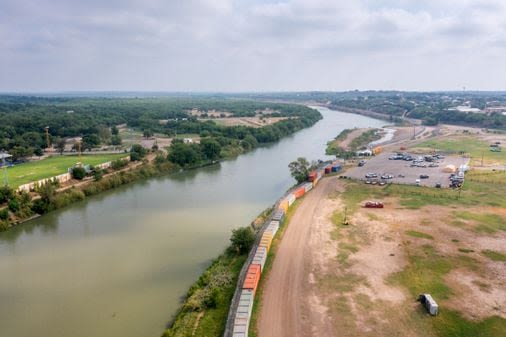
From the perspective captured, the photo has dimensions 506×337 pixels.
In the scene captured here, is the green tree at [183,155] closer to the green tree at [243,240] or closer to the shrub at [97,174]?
the shrub at [97,174]

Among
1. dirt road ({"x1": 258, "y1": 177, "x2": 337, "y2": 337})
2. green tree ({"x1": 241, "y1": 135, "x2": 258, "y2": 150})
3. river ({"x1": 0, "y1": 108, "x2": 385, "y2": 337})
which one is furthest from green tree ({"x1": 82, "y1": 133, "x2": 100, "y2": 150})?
dirt road ({"x1": 258, "y1": 177, "x2": 337, "y2": 337})

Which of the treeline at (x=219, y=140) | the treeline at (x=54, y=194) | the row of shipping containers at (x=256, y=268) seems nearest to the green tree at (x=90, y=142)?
the treeline at (x=219, y=140)

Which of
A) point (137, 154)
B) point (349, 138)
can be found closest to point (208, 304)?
point (137, 154)

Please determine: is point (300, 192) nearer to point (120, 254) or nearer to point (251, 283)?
point (120, 254)

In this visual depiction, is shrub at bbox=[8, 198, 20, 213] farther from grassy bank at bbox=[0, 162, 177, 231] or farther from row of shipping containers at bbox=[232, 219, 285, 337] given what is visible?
A: row of shipping containers at bbox=[232, 219, 285, 337]

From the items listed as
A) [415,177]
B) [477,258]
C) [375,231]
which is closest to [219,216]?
[375,231]
